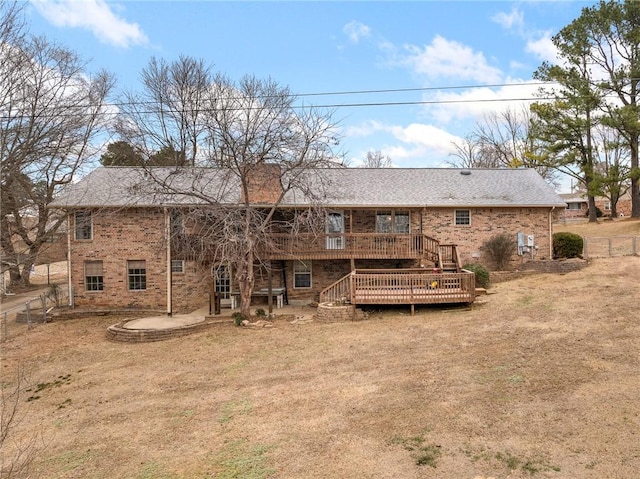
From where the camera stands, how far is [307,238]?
1706 centimetres

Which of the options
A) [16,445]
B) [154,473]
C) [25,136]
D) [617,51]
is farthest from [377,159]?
[154,473]

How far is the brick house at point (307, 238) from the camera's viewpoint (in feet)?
56.9

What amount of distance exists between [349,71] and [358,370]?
12250mm

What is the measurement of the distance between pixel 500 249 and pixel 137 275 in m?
17.3

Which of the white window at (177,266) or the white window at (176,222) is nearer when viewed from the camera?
the white window at (176,222)

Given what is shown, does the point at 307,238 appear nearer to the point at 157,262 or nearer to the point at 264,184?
the point at 264,184

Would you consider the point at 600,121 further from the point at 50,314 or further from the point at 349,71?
the point at 50,314

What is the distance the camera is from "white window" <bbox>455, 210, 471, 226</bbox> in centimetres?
1908

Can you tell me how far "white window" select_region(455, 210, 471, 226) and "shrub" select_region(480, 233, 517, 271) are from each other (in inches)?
53.7

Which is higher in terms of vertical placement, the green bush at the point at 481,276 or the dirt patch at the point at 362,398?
the green bush at the point at 481,276

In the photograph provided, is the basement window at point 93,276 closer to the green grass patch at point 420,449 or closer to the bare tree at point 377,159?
the green grass patch at point 420,449

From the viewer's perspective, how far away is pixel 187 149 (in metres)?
32.2

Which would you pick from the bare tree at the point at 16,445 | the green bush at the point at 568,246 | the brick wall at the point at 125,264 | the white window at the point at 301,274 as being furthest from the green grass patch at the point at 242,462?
the green bush at the point at 568,246

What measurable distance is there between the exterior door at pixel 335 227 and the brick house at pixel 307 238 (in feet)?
0.16
